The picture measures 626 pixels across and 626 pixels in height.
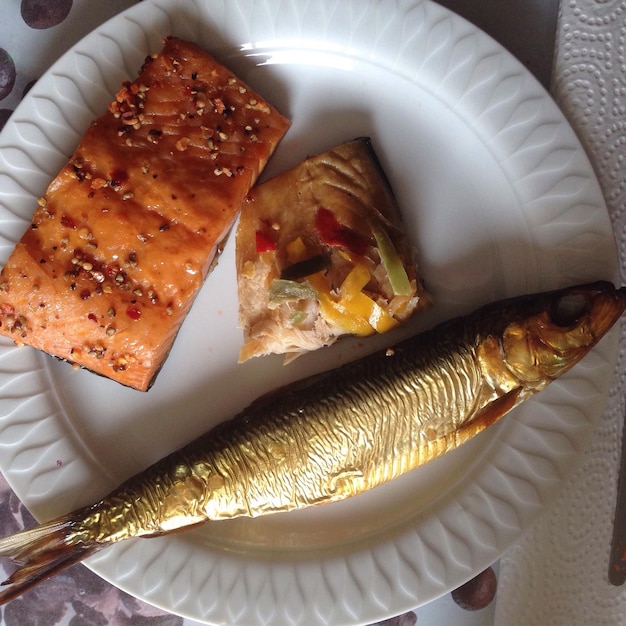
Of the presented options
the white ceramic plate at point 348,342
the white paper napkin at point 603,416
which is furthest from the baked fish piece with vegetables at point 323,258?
the white paper napkin at point 603,416

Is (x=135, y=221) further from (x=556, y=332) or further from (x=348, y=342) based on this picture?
(x=556, y=332)

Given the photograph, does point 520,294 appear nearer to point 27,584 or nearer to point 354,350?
point 354,350

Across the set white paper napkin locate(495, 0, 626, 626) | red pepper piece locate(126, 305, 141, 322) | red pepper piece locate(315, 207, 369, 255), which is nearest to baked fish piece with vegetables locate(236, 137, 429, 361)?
red pepper piece locate(315, 207, 369, 255)

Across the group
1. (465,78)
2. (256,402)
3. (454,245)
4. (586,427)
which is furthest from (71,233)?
(586,427)

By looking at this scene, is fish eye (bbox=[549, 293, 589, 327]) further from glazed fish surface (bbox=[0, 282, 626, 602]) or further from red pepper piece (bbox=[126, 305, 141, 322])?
red pepper piece (bbox=[126, 305, 141, 322])

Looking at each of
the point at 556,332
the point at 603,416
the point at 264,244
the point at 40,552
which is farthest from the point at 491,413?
the point at 40,552
